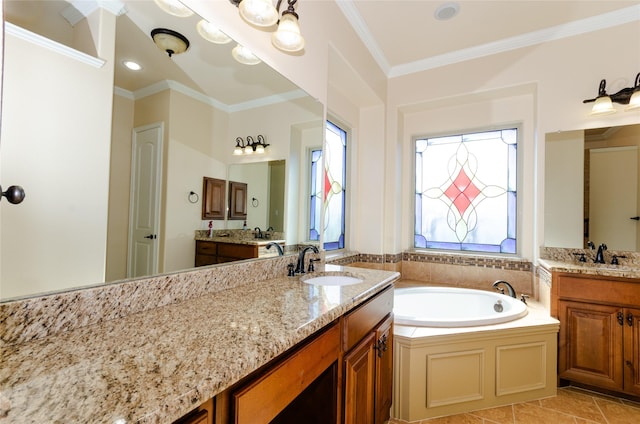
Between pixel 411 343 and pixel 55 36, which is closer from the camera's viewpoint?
pixel 55 36

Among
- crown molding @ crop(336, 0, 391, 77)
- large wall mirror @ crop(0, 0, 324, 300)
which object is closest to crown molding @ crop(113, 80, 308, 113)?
large wall mirror @ crop(0, 0, 324, 300)

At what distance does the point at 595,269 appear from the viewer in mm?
1962

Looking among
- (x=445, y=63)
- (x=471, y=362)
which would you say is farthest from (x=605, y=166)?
(x=471, y=362)

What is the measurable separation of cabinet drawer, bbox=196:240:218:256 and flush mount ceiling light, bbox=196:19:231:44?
85cm

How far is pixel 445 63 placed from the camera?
283 centimetres

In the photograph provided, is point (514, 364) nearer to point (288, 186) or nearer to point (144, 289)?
point (288, 186)

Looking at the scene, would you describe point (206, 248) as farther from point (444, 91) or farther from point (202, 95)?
point (444, 91)

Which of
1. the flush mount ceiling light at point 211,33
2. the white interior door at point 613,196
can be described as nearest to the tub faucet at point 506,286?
the white interior door at point 613,196

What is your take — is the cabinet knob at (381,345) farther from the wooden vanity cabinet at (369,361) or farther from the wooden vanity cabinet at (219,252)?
the wooden vanity cabinet at (219,252)

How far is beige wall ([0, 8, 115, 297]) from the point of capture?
67cm

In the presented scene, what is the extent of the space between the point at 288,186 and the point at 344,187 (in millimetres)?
1402

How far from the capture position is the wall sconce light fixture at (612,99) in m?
2.13

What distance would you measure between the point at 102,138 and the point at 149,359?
2.11ft

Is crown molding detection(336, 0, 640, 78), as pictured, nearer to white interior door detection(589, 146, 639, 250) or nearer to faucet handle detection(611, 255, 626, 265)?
white interior door detection(589, 146, 639, 250)
